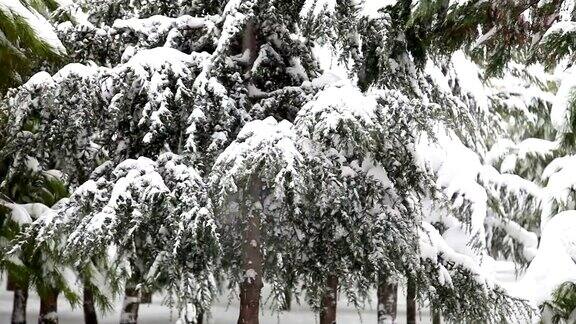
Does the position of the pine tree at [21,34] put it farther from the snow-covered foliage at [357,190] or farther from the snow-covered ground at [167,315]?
the snow-covered ground at [167,315]

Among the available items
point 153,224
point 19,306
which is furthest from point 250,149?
point 19,306

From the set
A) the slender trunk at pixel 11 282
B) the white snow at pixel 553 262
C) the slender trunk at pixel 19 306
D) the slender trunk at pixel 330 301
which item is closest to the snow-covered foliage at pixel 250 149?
the slender trunk at pixel 330 301

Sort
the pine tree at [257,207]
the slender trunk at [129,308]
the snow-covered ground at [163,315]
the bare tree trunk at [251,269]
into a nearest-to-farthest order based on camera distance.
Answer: the pine tree at [257,207] → the bare tree trunk at [251,269] → the slender trunk at [129,308] → the snow-covered ground at [163,315]

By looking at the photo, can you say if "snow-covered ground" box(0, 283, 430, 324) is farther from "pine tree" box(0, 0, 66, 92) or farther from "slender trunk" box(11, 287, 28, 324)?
"pine tree" box(0, 0, 66, 92)

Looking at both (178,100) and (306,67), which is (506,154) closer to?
(306,67)

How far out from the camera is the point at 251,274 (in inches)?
330

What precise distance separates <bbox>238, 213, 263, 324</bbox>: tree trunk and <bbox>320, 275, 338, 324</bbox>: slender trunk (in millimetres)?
930

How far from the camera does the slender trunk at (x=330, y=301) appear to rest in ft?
29.7

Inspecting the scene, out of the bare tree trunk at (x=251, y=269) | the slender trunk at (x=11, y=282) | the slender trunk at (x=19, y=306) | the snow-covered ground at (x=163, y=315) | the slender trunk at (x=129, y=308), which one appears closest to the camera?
the bare tree trunk at (x=251, y=269)

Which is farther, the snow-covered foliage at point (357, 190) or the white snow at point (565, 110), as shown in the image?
the snow-covered foliage at point (357, 190)

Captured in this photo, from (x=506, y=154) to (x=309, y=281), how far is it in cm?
1205

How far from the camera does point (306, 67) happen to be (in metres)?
9.95

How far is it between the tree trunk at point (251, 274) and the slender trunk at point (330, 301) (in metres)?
0.93

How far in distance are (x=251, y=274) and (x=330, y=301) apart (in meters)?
1.98
